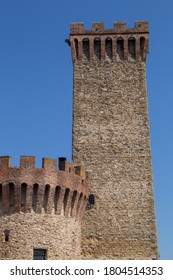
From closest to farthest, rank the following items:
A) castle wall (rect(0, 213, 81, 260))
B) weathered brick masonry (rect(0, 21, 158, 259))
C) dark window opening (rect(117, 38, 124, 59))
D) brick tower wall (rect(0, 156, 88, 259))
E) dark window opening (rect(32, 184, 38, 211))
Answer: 1. castle wall (rect(0, 213, 81, 260))
2. brick tower wall (rect(0, 156, 88, 259))
3. weathered brick masonry (rect(0, 21, 158, 259))
4. dark window opening (rect(32, 184, 38, 211))
5. dark window opening (rect(117, 38, 124, 59))

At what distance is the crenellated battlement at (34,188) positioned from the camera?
882 inches

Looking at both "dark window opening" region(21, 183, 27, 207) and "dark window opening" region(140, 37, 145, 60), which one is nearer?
"dark window opening" region(21, 183, 27, 207)

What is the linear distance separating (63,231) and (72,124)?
282 inches

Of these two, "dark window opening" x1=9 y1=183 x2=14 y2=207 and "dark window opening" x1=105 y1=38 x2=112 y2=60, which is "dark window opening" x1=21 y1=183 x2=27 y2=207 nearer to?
"dark window opening" x1=9 y1=183 x2=14 y2=207

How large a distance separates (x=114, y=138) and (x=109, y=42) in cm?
624

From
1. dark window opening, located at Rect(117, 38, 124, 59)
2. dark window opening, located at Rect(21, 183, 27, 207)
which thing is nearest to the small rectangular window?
dark window opening, located at Rect(21, 183, 27, 207)

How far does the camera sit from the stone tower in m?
25.8

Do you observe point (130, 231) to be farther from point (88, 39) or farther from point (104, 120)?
point (88, 39)

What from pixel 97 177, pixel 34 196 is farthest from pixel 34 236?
pixel 97 177

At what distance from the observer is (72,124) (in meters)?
27.8

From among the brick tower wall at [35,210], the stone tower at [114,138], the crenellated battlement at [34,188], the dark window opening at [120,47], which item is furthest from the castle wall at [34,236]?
the dark window opening at [120,47]

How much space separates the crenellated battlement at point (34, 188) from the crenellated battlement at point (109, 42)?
339 inches

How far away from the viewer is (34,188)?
22625 millimetres

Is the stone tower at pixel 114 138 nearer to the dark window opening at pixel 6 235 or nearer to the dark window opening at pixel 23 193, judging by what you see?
the dark window opening at pixel 23 193
